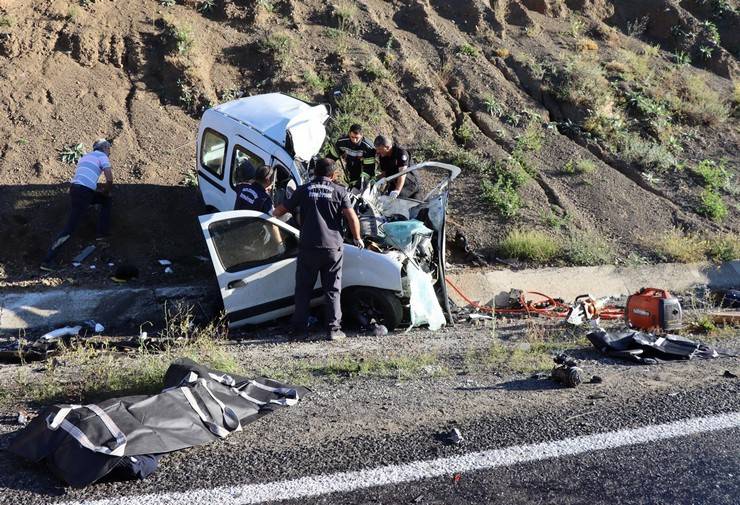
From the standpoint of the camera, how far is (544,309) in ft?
33.3

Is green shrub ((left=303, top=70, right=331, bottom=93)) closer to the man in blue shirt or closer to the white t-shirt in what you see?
the man in blue shirt

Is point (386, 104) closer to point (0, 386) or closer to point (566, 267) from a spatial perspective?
point (566, 267)

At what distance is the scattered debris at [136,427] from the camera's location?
5070 mm

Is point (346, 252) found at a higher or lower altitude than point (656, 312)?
lower

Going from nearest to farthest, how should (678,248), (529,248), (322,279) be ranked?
(322,279)
(529,248)
(678,248)

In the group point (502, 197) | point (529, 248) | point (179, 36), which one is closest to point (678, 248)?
point (529, 248)

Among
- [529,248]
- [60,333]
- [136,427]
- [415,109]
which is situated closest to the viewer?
[136,427]

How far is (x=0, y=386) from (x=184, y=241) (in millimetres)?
5065

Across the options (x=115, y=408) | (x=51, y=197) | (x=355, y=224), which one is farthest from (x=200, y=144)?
(x=115, y=408)

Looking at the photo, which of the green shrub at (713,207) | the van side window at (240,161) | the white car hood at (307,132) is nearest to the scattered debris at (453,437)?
the white car hood at (307,132)

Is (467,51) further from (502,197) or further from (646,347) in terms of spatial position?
(646,347)

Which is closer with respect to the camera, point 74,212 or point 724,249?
point 74,212

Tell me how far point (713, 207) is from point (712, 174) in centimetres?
107

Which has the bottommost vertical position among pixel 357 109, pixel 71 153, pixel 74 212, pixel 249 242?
pixel 74 212
